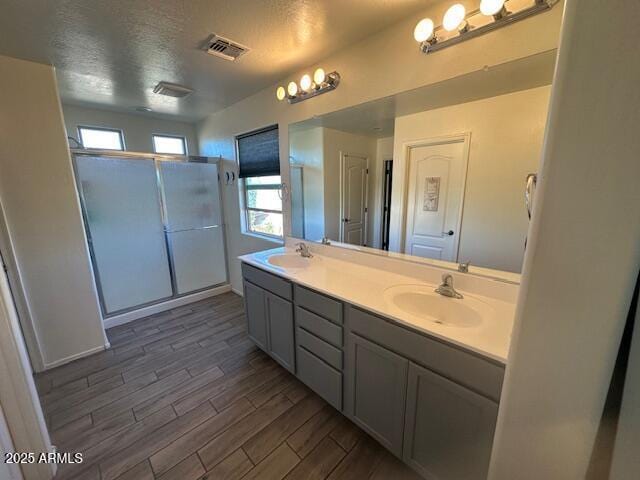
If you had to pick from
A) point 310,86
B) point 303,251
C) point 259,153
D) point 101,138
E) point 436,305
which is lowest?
point 436,305

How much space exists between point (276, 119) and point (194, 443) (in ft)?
8.37

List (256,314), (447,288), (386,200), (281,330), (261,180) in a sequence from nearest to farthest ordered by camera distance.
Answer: (447,288), (386,200), (281,330), (256,314), (261,180)

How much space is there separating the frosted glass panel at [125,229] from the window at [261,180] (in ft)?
3.47

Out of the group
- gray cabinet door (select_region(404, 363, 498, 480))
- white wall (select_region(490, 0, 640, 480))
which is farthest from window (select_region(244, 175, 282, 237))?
white wall (select_region(490, 0, 640, 480))

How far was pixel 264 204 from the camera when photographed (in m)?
2.83

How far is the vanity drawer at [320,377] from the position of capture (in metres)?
1.51

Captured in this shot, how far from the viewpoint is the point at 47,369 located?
2.08 m

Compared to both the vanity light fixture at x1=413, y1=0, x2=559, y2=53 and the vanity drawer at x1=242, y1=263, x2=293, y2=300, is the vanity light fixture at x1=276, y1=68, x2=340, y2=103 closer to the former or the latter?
the vanity light fixture at x1=413, y1=0, x2=559, y2=53

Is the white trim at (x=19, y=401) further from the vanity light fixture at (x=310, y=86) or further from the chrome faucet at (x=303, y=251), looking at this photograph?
A: the vanity light fixture at (x=310, y=86)

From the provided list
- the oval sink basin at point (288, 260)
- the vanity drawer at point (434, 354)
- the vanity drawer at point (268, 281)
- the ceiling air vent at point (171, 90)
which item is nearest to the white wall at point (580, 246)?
the vanity drawer at point (434, 354)

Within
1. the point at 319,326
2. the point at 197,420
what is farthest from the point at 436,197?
the point at 197,420

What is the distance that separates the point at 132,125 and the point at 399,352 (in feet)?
13.6

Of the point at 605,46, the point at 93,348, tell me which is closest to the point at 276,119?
the point at 605,46

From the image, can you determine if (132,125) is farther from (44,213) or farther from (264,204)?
(264,204)
